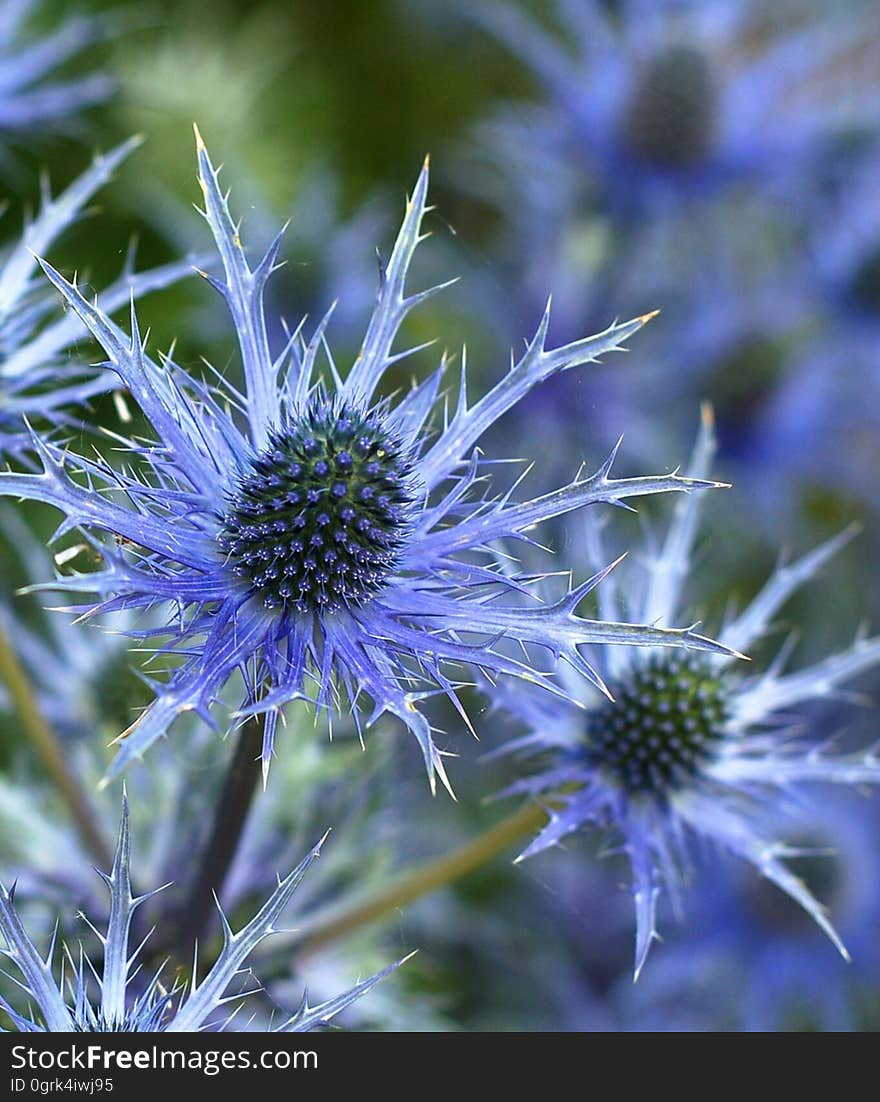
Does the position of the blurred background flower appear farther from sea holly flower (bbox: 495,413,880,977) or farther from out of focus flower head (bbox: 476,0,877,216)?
sea holly flower (bbox: 495,413,880,977)

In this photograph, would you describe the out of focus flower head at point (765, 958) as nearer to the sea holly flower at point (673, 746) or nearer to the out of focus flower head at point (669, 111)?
the sea holly flower at point (673, 746)

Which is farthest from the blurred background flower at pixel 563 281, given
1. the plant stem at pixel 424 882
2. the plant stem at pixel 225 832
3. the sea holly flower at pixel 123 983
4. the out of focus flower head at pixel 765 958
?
the sea holly flower at pixel 123 983

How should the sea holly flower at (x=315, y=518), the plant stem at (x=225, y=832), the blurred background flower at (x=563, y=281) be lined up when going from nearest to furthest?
the sea holly flower at (x=315, y=518), the plant stem at (x=225, y=832), the blurred background flower at (x=563, y=281)

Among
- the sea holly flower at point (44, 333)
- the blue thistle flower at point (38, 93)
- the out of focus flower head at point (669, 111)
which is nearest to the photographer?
the sea holly flower at point (44, 333)

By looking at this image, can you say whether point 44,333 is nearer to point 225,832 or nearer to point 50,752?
point 50,752

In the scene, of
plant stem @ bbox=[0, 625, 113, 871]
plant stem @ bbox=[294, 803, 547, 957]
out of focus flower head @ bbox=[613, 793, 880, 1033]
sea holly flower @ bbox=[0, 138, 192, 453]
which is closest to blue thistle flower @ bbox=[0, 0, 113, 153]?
sea holly flower @ bbox=[0, 138, 192, 453]

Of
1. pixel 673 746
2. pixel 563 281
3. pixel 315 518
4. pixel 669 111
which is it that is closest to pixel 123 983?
pixel 315 518
